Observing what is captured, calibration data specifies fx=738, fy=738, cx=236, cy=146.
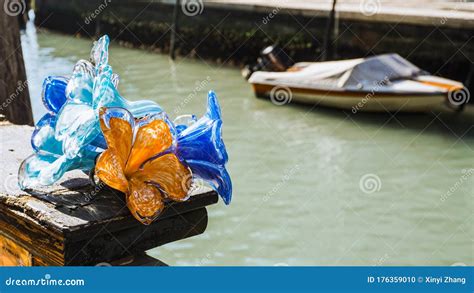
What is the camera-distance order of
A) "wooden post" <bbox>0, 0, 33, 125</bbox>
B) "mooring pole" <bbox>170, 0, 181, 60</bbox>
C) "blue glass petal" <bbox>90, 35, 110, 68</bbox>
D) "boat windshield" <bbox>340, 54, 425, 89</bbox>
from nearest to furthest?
"blue glass petal" <bbox>90, 35, 110, 68</bbox>
"wooden post" <bbox>0, 0, 33, 125</bbox>
"boat windshield" <bbox>340, 54, 425, 89</bbox>
"mooring pole" <bbox>170, 0, 181, 60</bbox>

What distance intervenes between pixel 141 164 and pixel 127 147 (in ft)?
0.16

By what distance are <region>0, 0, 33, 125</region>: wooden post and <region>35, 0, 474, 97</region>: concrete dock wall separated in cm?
1023

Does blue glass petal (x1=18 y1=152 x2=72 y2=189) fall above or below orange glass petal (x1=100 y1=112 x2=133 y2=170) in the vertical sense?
below

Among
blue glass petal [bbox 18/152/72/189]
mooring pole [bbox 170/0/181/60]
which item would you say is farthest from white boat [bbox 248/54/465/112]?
blue glass petal [bbox 18/152/72/189]

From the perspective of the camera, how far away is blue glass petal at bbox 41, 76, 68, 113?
1.50 m

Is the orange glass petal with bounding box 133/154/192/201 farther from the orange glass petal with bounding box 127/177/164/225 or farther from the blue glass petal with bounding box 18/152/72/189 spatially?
the blue glass petal with bounding box 18/152/72/189

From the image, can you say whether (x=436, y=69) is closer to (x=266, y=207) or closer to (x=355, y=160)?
(x=355, y=160)

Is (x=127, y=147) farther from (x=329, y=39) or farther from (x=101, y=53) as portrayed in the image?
(x=329, y=39)

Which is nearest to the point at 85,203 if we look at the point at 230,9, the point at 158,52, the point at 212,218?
the point at 212,218

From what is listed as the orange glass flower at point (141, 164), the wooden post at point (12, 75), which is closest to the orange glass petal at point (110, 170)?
the orange glass flower at point (141, 164)

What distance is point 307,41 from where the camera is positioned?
589 inches

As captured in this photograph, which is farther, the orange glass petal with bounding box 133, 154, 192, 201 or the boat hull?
the boat hull

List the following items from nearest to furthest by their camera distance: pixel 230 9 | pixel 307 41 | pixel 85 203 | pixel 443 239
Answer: pixel 85 203
pixel 443 239
pixel 307 41
pixel 230 9

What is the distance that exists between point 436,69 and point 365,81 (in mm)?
2041
